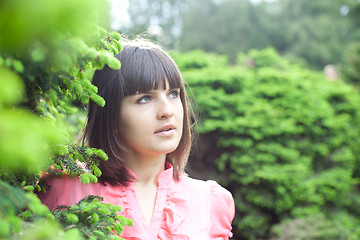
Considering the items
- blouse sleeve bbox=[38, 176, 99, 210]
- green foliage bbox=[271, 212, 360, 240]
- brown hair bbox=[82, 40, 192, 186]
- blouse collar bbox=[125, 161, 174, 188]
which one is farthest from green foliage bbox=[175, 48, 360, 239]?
blouse sleeve bbox=[38, 176, 99, 210]

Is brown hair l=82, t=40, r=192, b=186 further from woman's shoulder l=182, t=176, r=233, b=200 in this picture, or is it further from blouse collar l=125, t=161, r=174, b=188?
woman's shoulder l=182, t=176, r=233, b=200

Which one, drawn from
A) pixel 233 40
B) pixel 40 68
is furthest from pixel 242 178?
pixel 233 40

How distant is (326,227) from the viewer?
4.53 m

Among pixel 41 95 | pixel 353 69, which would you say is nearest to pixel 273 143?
pixel 41 95

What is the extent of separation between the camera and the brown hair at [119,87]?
1584mm

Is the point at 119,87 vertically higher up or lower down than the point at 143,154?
higher up

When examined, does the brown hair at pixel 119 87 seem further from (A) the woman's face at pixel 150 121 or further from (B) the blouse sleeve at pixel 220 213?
(B) the blouse sleeve at pixel 220 213

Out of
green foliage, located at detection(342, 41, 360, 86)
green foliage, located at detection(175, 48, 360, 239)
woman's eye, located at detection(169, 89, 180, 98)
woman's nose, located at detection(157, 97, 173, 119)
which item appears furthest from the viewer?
green foliage, located at detection(342, 41, 360, 86)

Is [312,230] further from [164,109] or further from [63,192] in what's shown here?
[63,192]

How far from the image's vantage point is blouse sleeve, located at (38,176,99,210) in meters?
1.47

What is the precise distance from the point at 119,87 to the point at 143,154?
351 millimetres

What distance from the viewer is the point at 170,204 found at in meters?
1.66

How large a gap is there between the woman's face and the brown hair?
0.04 meters

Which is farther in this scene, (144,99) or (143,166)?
(143,166)
